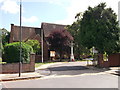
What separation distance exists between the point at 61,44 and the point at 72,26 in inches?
316

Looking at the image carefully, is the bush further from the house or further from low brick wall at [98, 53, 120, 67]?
the house

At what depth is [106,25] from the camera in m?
18.9

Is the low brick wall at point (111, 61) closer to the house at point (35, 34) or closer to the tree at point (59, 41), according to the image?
the tree at point (59, 41)

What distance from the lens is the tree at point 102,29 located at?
19.0 metres

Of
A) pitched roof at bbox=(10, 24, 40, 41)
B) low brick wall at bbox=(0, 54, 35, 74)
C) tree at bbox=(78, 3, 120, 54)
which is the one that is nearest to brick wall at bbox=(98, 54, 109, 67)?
tree at bbox=(78, 3, 120, 54)

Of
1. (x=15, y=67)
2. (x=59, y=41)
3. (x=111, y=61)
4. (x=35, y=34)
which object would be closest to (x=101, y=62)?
(x=111, y=61)

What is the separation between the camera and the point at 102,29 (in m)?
18.9

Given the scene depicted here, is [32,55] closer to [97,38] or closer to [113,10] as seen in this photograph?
[97,38]

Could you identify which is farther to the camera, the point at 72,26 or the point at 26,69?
the point at 72,26

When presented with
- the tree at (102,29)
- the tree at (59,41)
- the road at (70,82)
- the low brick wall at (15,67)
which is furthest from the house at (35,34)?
the road at (70,82)

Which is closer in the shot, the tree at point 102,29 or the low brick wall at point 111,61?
the tree at point 102,29

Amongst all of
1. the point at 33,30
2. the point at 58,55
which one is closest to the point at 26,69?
the point at 58,55

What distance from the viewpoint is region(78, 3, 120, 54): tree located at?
1897 centimetres

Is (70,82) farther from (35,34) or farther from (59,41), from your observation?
(35,34)
